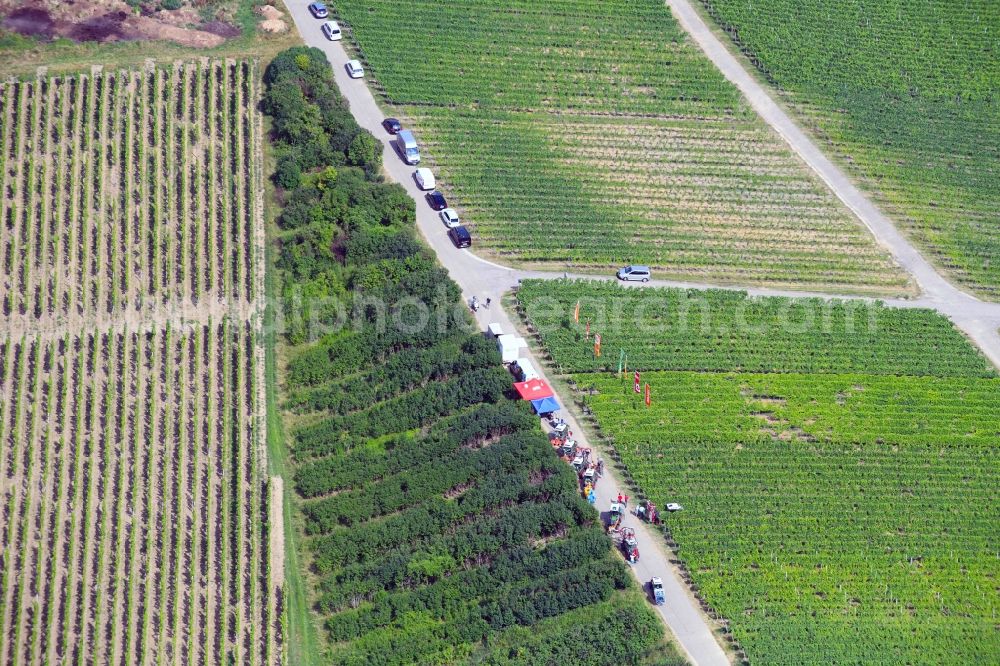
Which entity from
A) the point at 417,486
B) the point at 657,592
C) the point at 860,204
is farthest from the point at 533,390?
the point at 860,204

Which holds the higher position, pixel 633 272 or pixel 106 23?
pixel 106 23

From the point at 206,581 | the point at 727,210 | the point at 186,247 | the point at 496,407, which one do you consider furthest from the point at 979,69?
the point at 206,581

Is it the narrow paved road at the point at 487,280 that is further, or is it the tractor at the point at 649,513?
the tractor at the point at 649,513

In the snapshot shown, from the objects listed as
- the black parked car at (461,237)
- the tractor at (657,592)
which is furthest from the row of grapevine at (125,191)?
the tractor at (657,592)

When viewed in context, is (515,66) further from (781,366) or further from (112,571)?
(112,571)

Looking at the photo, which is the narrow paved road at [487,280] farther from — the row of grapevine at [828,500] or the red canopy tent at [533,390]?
the red canopy tent at [533,390]

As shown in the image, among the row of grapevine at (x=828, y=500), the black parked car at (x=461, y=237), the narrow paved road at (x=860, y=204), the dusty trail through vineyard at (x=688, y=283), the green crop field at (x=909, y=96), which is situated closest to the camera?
the dusty trail through vineyard at (x=688, y=283)

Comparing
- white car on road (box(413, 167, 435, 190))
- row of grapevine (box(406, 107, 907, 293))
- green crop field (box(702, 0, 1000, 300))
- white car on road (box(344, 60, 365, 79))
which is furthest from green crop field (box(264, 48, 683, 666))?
green crop field (box(702, 0, 1000, 300))

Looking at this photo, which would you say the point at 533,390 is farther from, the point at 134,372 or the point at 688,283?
the point at 134,372
